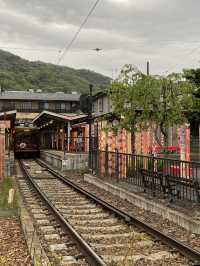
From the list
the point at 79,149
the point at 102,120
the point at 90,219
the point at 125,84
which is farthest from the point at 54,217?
the point at 79,149

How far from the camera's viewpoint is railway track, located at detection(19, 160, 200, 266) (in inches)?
276

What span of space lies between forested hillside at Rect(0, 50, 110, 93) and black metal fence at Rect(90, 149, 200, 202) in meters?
91.0

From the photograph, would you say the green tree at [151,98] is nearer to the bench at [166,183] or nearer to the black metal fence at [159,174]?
the black metal fence at [159,174]

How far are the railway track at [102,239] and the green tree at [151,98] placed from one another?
6974mm

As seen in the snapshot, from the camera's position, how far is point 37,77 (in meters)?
113

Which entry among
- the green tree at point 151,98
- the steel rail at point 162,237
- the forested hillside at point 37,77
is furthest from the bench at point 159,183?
the forested hillside at point 37,77

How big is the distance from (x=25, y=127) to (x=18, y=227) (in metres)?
33.5

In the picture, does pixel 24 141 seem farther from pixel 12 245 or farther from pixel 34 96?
pixel 12 245

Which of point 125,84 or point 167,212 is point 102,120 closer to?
point 125,84

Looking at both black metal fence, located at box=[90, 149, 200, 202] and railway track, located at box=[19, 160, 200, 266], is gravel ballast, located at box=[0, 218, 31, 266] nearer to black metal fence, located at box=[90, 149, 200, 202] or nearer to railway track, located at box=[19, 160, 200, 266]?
railway track, located at box=[19, 160, 200, 266]

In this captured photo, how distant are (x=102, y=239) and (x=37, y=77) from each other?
107 m

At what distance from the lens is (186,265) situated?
22.0ft

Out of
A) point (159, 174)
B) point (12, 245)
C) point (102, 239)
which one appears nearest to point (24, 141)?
point (159, 174)

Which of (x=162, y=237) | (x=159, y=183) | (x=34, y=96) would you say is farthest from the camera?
(x=34, y=96)
